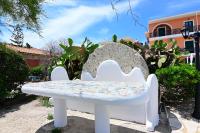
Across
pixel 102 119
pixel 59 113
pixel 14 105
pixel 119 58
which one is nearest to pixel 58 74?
pixel 119 58

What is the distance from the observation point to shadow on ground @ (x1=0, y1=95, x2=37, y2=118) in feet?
34.4

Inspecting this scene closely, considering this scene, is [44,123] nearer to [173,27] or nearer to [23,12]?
[23,12]

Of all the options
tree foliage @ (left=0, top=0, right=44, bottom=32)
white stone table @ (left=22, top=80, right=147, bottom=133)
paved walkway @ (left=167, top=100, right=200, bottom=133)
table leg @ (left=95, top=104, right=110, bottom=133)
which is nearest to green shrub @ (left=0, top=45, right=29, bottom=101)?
white stone table @ (left=22, top=80, right=147, bottom=133)

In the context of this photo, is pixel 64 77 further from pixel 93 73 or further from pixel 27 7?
pixel 27 7

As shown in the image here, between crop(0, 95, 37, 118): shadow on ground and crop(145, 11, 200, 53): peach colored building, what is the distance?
1005 inches

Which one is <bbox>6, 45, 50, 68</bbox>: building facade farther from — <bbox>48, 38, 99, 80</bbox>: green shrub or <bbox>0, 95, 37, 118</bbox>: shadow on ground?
<bbox>48, 38, 99, 80</bbox>: green shrub

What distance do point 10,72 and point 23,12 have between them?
322 inches

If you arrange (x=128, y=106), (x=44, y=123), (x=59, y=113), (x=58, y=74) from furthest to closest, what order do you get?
(x=58, y=74)
(x=44, y=123)
(x=128, y=106)
(x=59, y=113)

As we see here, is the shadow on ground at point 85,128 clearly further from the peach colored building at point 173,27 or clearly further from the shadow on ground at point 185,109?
the peach colored building at point 173,27

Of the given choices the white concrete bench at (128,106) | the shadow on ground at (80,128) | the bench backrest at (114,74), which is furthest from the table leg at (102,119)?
the bench backrest at (114,74)

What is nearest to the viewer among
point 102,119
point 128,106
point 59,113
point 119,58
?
point 102,119

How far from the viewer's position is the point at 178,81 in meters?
9.05

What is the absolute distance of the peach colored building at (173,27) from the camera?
117 ft

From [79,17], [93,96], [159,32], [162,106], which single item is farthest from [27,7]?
[159,32]
